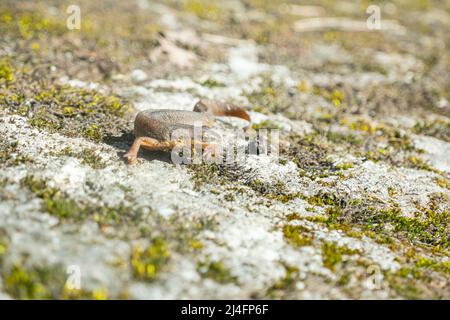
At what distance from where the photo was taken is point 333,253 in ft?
24.4

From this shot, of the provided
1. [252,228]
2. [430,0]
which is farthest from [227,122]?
[430,0]

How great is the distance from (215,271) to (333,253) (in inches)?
83.7

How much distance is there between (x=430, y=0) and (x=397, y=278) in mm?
24205

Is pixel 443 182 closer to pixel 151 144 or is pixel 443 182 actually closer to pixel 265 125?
pixel 265 125

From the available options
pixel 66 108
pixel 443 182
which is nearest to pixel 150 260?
pixel 66 108

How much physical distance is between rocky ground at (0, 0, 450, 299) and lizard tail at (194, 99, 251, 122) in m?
0.26

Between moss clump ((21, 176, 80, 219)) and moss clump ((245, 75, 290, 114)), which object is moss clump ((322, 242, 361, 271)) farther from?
moss clump ((245, 75, 290, 114))

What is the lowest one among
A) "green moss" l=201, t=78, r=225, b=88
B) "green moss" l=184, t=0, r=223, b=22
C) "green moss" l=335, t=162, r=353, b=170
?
"green moss" l=335, t=162, r=353, b=170

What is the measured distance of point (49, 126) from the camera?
981 cm

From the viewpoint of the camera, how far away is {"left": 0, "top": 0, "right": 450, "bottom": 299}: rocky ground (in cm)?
664

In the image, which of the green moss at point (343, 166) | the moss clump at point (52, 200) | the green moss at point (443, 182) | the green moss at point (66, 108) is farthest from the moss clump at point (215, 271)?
the green moss at point (443, 182)

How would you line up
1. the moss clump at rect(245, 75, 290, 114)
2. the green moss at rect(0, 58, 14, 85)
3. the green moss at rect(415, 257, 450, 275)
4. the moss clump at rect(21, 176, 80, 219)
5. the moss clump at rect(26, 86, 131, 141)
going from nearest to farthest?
the moss clump at rect(21, 176, 80, 219) < the green moss at rect(415, 257, 450, 275) < the moss clump at rect(26, 86, 131, 141) < the green moss at rect(0, 58, 14, 85) < the moss clump at rect(245, 75, 290, 114)

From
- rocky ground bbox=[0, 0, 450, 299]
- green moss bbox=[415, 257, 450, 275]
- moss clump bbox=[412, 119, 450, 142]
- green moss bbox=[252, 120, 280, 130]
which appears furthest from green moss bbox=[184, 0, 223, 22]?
green moss bbox=[415, 257, 450, 275]
